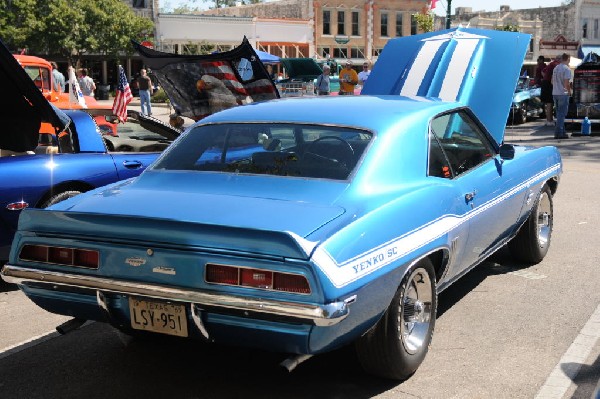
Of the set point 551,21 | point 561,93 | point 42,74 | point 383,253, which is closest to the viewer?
point 383,253

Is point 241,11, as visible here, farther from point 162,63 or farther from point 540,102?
point 162,63

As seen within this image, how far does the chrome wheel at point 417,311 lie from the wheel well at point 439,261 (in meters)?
0.19

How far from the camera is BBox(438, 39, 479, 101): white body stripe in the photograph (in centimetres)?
995

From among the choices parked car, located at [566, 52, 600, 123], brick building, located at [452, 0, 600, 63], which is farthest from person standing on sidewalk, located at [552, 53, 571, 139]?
brick building, located at [452, 0, 600, 63]

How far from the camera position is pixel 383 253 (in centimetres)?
375

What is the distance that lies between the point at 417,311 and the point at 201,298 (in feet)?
4.44

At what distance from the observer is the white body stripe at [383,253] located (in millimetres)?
3379

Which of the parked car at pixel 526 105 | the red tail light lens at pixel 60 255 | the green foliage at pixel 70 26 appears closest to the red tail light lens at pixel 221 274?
the red tail light lens at pixel 60 255

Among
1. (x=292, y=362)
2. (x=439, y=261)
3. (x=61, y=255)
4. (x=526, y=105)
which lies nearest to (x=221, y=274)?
(x=292, y=362)

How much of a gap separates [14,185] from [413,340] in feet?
11.5

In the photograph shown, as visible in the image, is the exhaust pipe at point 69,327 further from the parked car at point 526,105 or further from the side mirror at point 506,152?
the parked car at point 526,105

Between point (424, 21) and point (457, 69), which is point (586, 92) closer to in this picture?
point (457, 69)

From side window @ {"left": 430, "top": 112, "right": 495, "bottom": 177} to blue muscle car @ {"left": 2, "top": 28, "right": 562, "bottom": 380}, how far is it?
0.02 metres

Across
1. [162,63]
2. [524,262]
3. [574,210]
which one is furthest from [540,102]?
[524,262]
